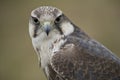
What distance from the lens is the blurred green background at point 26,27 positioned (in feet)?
34.1

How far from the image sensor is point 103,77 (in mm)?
5715

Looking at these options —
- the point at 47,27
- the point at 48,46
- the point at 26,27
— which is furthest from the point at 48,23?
the point at 26,27

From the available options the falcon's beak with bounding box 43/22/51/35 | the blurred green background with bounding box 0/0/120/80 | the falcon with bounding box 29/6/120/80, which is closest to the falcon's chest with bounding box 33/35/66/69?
the falcon with bounding box 29/6/120/80

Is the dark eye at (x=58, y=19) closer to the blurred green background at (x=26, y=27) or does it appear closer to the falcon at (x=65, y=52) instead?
the falcon at (x=65, y=52)

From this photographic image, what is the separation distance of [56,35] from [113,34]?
17.2 feet

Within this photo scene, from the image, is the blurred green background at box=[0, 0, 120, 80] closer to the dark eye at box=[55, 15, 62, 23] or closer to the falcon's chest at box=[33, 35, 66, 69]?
the falcon's chest at box=[33, 35, 66, 69]

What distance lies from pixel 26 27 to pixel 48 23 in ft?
16.6

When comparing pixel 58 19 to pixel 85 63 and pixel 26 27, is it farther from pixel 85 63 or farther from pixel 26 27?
pixel 26 27

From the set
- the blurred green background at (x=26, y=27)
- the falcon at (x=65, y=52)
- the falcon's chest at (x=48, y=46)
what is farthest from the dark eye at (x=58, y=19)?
the blurred green background at (x=26, y=27)

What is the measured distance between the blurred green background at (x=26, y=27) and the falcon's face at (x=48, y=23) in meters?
4.27

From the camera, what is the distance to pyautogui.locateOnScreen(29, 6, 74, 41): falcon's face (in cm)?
576

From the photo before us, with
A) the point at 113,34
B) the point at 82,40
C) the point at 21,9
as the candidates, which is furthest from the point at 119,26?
the point at 82,40

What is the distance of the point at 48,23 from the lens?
18.8 ft

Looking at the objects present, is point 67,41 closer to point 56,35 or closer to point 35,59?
point 56,35
